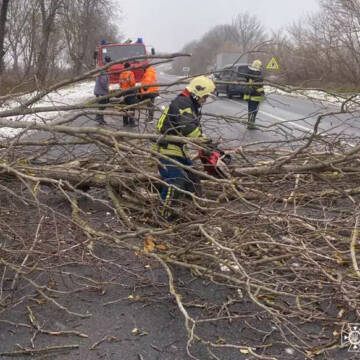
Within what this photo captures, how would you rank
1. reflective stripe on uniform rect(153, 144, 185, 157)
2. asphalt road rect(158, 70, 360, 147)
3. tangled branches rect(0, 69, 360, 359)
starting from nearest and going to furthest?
tangled branches rect(0, 69, 360, 359)
reflective stripe on uniform rect(153, 144, 185, 157)
asphalt road rect(158, 70, 360, 147)

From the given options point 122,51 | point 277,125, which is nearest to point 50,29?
point 122,51

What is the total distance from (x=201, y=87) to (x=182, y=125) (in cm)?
40

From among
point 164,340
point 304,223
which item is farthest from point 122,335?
point 304,223

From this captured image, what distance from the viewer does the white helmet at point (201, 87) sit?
3975 millimetres

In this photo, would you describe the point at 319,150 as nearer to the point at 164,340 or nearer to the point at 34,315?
the point at 164,340

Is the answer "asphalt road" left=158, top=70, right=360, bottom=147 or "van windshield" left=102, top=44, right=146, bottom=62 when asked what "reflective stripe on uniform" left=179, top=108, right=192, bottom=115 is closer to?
"asphalt road" left=158, top=70, right=360, bottom=147

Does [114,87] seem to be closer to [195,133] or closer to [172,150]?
[172,150]

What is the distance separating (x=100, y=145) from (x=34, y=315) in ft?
5.60

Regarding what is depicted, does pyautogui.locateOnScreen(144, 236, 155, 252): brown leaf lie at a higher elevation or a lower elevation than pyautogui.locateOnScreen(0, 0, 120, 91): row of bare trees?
lower

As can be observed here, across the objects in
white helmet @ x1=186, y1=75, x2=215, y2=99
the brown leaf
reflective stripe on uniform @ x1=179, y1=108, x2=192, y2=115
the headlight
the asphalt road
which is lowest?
the brown leaf

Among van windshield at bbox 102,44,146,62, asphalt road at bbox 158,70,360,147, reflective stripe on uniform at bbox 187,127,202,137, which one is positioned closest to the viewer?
reflective stripe on uniform at bbox 187,127,202,137

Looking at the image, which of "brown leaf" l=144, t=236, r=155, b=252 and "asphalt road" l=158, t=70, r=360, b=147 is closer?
"brown leaf" l=144, t=236, r=155, b=252

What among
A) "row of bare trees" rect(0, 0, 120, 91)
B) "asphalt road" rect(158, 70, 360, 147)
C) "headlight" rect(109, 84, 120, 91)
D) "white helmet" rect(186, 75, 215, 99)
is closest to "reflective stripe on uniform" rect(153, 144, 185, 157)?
"white helmet" rect(186, 75, 215, 99)

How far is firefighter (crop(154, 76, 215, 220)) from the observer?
3.93m
